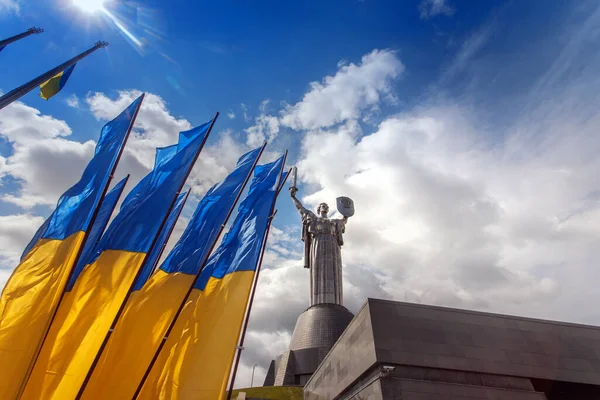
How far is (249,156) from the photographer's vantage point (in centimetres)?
1770

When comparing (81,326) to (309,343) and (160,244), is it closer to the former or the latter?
(160,244)

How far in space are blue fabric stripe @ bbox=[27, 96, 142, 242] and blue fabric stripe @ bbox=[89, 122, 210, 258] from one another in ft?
4.54

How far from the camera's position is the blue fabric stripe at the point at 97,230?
1416 cm

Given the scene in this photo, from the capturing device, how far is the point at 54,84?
60.4 ft

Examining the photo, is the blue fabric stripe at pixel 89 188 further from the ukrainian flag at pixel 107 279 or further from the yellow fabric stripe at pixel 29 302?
the ukrainian flag at pixel 107 279

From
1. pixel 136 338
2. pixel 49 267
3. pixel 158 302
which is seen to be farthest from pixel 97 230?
pixel 136 338

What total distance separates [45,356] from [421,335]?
14.0 metres

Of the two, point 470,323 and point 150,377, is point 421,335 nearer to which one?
point 470,323

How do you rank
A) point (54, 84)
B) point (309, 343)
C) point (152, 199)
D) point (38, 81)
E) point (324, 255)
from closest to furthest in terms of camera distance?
1. point (152, 199)
2. point (38, 81)
3. point (54, 84)
4. point (309, 343)
5. point (324, 255)

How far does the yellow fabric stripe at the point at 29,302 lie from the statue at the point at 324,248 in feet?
85.7

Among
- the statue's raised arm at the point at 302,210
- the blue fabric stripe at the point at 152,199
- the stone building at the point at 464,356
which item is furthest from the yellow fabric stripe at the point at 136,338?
the statue's raised arm at the point at 302,210

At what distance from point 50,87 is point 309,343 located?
27781mm

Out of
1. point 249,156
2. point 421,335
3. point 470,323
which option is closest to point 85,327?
point 249,156

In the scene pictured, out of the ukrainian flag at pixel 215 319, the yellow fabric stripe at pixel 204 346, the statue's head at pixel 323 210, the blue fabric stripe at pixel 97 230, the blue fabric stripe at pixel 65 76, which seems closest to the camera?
the yellow fabric stripe at pixel 204 346
